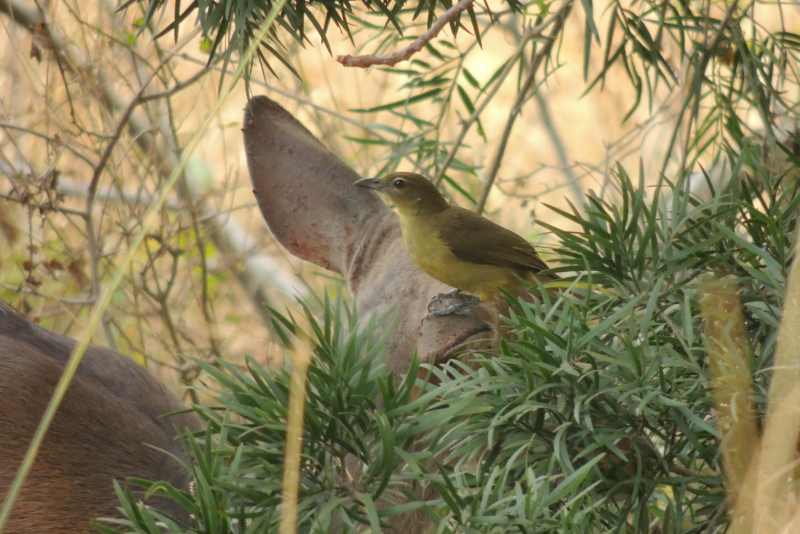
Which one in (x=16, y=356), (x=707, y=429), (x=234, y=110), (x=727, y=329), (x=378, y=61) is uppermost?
(x=234, y=110)

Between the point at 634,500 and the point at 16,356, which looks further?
the point at 16,356

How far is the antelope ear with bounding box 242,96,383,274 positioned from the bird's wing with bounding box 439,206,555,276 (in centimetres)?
21

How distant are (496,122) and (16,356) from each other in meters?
4.72

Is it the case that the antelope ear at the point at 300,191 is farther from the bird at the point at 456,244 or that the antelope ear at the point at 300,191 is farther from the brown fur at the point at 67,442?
the brown fur at the point at 67,442

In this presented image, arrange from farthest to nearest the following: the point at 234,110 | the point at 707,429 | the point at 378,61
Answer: the point at 234,110 → the point at 378,61 → the point at 707,429

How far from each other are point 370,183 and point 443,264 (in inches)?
10.7

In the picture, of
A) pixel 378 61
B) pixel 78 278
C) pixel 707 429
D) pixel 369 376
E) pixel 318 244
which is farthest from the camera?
pixel 78 278

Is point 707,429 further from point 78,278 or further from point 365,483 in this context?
point 78,278

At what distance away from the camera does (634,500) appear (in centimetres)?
141

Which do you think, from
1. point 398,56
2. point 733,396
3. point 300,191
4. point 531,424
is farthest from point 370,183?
point 733,396

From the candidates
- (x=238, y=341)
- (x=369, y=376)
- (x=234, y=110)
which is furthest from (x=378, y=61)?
(x=234, y=110)

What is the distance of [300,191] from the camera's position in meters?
2.47

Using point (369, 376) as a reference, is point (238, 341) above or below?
above

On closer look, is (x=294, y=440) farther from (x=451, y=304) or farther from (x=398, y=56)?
(x=451, y=304)
